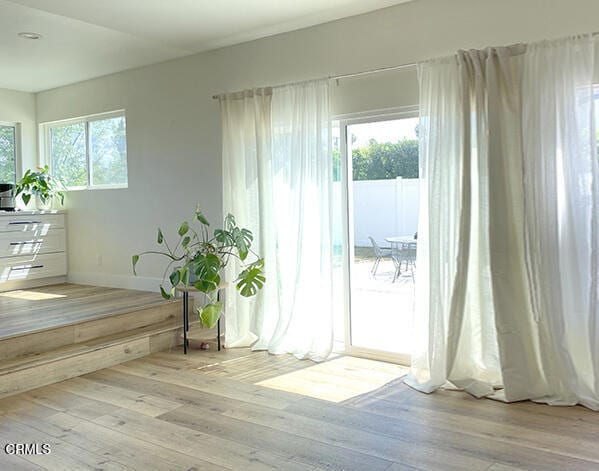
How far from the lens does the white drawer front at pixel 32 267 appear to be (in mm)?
6152

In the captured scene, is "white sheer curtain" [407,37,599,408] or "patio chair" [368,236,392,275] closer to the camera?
"white sheer curtain" [407,37,599,408]

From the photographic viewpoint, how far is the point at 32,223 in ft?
20.9

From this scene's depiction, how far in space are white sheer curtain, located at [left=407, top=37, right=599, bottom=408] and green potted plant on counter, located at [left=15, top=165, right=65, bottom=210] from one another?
15.7 feet

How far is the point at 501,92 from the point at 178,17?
244 cm

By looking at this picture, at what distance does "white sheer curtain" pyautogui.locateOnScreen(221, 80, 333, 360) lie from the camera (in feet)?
14.1

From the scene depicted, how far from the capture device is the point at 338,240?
4418mm

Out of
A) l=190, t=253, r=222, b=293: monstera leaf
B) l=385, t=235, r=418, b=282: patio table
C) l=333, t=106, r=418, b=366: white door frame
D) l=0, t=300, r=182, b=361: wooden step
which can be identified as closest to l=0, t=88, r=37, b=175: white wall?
l=0, t=300, r=182, b=361: wooden step

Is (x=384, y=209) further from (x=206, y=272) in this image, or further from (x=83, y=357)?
(x=83, y=357)

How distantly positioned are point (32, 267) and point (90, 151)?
1508 mm

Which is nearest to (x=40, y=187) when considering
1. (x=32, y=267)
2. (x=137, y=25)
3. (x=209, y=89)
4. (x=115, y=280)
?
(x=32, y=267)

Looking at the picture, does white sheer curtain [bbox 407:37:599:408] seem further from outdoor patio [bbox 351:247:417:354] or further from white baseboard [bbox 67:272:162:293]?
white baseboard [bbox 67:272:162:293]

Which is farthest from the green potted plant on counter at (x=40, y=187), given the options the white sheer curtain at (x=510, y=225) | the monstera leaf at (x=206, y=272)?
the white sheer curtain at (x=510, y=225)

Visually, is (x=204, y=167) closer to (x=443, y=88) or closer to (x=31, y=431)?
(x=443, y=88)

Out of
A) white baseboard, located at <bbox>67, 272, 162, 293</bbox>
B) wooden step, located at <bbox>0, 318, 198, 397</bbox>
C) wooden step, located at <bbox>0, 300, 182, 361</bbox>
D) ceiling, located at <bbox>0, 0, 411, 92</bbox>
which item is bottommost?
wooden step, located at <bbox>0, 318, 198, 397</bbox>
